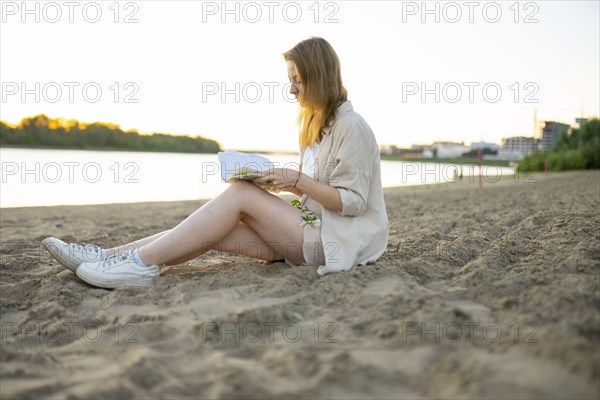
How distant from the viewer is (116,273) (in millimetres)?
2271

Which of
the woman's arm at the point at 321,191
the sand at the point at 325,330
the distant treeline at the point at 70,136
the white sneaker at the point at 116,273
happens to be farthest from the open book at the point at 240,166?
the distant treeline at the point at 70,136

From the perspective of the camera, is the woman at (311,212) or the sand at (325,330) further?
the woman at (311,212)

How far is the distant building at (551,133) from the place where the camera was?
35.8 metres

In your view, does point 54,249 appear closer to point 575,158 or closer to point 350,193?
point 350,193

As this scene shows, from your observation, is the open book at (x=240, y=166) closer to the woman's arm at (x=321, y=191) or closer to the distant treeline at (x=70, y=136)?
the woman's arm at (x=321, y=191)

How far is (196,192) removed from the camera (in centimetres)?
1330

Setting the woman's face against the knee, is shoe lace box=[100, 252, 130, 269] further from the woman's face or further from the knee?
the woman's face

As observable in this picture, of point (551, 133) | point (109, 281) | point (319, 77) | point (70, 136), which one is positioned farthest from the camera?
point (551, 133)

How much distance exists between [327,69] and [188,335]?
137cm

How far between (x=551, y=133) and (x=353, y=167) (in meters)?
42.6

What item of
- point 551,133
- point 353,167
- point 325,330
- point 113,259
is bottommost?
point 325,330

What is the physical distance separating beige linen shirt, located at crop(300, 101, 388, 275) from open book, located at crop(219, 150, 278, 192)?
0.99 feet

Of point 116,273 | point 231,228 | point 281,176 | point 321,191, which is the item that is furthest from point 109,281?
point 321,191

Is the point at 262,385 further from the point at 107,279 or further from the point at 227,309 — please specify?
the point at 107,279
